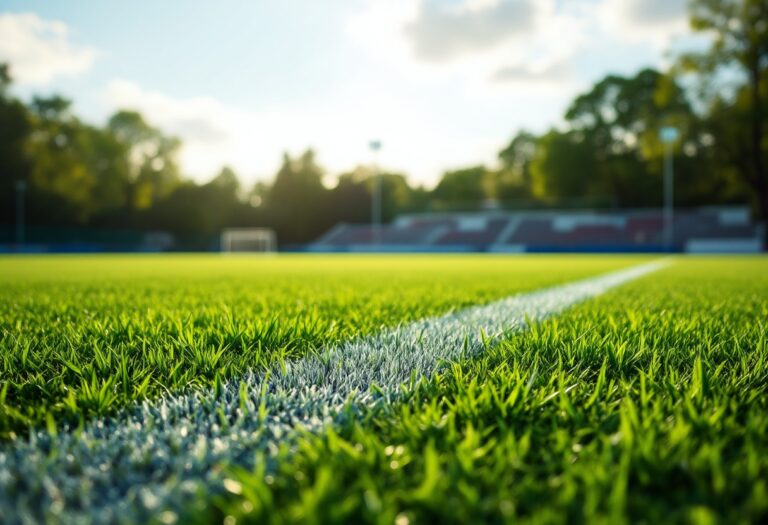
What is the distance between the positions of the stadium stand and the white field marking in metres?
31.4

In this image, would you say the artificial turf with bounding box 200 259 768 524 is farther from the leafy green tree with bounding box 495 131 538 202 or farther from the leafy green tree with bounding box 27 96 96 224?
the leafy green tree with bounding box 495 131 538 202

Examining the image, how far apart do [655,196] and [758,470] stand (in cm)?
4791

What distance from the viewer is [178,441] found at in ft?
2.99

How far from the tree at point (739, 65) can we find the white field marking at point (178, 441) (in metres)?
35.5

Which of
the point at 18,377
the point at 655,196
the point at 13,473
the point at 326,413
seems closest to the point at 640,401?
the point at 326,413

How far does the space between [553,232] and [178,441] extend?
39073 mm

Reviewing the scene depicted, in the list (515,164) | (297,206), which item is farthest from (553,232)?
(297,206)

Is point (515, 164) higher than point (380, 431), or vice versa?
point (515, 164)

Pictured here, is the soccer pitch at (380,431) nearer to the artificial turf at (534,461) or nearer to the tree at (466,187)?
the artificial turf at (534,461)

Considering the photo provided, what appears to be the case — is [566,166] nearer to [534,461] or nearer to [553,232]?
[553,232]

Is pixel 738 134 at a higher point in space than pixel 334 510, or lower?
higher

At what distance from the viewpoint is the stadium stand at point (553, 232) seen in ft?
110

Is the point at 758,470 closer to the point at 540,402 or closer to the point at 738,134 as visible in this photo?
the point at 540,402

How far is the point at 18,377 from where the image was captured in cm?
138
